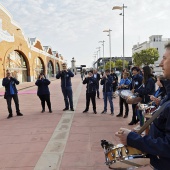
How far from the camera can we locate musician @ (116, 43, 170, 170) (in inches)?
59.1

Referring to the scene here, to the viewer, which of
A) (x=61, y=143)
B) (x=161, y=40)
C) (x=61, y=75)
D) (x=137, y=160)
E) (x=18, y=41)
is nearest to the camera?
(x=137, y=160)

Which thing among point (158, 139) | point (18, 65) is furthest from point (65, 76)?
point (18, 65)

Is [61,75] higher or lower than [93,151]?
higher

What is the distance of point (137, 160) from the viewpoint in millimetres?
1718

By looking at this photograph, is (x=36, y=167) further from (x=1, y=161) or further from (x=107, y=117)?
(x=107, y=117)

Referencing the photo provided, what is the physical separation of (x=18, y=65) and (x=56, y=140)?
91.8 feet

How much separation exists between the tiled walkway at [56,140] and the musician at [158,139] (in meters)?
2.28

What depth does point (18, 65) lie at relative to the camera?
→ 103 feet

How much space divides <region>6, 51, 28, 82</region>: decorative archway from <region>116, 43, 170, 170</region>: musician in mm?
27005

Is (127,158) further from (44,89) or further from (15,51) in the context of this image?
(15,51)

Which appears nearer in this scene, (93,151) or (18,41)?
(93,151)

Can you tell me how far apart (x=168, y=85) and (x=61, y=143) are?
3759 millimetres

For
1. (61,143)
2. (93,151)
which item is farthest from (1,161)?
(93,151)

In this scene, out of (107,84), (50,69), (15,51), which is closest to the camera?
(107,84)
